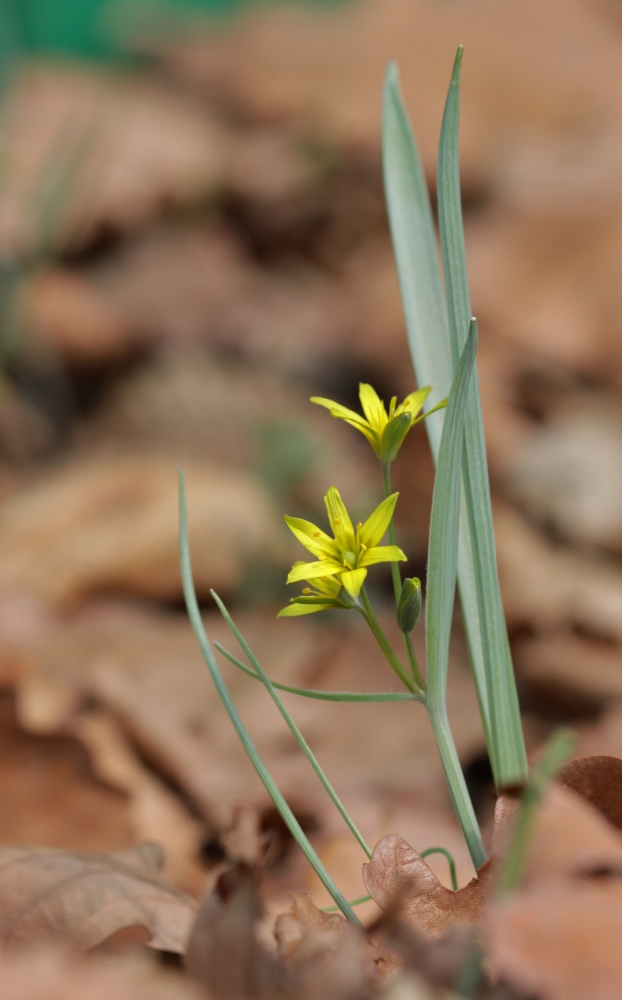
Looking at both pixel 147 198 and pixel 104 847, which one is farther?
pixel 147 198

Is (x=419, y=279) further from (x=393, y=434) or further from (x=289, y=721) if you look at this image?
(x=289, y=721)

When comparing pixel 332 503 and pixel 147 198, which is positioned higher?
pixel 332 503

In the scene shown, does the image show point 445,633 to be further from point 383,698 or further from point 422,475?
point 422,475

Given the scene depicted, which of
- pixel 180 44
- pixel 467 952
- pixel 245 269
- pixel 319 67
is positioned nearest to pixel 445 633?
pixel 467 952

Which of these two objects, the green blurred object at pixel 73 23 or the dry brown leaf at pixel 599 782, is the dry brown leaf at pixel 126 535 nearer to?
the dry brown leaf at pixel 599 782

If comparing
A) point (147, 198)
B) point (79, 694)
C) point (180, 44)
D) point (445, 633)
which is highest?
point (180, 44)

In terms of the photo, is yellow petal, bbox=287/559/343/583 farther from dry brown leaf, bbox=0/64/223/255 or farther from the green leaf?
dry brown leaf, bbox=0/64/223/255

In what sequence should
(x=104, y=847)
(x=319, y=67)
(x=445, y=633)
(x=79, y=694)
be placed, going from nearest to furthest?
(x=445, y=633) < (x=104, y=847) < (x=79, y=694) < (x=319, y=67)
